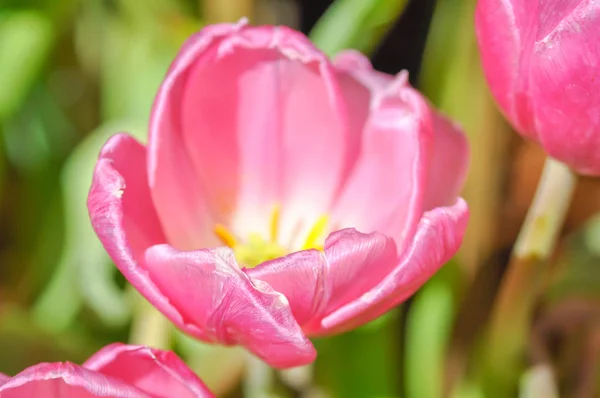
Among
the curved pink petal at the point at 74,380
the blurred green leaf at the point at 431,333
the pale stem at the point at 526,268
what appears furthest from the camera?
the blurred green leaf at the point at 431,333

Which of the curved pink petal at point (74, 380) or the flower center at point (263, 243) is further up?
the curved pink petal at point (74, 380)

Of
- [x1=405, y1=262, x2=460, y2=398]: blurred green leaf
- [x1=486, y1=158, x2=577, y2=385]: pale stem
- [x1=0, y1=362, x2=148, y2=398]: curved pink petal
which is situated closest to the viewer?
[x1=0, y1=362, x2=148, y2=398]: curved pink petal

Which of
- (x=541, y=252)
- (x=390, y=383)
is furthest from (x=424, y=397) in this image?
(x=541, y=252)

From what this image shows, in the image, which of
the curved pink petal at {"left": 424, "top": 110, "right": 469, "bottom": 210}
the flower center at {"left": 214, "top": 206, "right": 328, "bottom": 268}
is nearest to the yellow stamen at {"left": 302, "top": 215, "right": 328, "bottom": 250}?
the flower center at {"left": 214, "top": 206, "right": 328, "bottom": 268}

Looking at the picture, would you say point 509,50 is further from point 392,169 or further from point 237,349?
point 237,349

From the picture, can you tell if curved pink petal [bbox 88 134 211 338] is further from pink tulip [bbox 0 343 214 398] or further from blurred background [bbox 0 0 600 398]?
blurred background [bbox 0 0 600 398]

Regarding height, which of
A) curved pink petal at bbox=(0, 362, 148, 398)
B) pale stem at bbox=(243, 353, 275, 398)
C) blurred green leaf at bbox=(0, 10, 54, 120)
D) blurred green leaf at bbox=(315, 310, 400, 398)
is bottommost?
blurred green leaf at bbox=(315, 310, 400, 398)

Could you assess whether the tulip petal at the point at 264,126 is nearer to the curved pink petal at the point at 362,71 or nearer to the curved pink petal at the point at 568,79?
the curved pink petal at the point at 362,71

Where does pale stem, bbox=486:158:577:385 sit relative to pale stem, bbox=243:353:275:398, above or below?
above

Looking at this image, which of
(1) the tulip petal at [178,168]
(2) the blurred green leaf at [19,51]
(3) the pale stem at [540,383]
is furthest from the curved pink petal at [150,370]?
(2) the blurred green leaf at [19,51]
